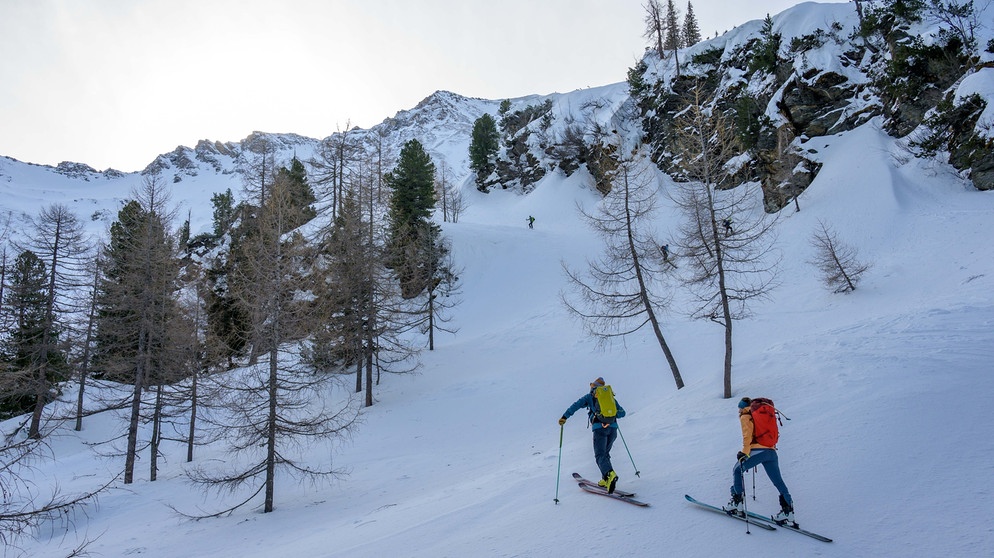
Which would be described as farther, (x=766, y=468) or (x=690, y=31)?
(x=690, y=31)

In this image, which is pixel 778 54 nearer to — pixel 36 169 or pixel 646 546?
pixel 646 546

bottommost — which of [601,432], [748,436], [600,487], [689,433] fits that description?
[600,487]

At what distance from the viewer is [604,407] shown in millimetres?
7410

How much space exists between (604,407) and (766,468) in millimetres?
2461

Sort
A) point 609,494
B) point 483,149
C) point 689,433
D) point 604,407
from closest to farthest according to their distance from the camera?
point 609,494, point 604,407, point 689,433, point 483,149

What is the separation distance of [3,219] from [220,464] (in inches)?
4115

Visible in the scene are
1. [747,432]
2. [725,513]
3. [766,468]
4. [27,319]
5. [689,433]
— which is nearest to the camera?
[766,468]

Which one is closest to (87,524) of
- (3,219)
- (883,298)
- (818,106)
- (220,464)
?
(220,464)

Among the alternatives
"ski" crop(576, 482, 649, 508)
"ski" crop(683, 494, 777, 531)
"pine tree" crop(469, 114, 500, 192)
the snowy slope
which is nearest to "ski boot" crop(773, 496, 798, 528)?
"ski" crop(683, 494, 777, 531)

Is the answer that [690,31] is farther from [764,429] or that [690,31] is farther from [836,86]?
[764,429]

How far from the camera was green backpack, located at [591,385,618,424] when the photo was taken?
Result: 739 centimetres

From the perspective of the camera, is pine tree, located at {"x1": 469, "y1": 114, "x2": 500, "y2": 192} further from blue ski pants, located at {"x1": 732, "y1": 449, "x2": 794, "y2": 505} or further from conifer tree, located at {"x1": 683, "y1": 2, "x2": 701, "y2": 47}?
blue ski pants, located at {"x1": 732, "y1": 449, "x2": 794, "y2": 505}

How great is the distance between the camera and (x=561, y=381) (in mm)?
18891

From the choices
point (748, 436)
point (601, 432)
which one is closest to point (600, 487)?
point (601, 432)
